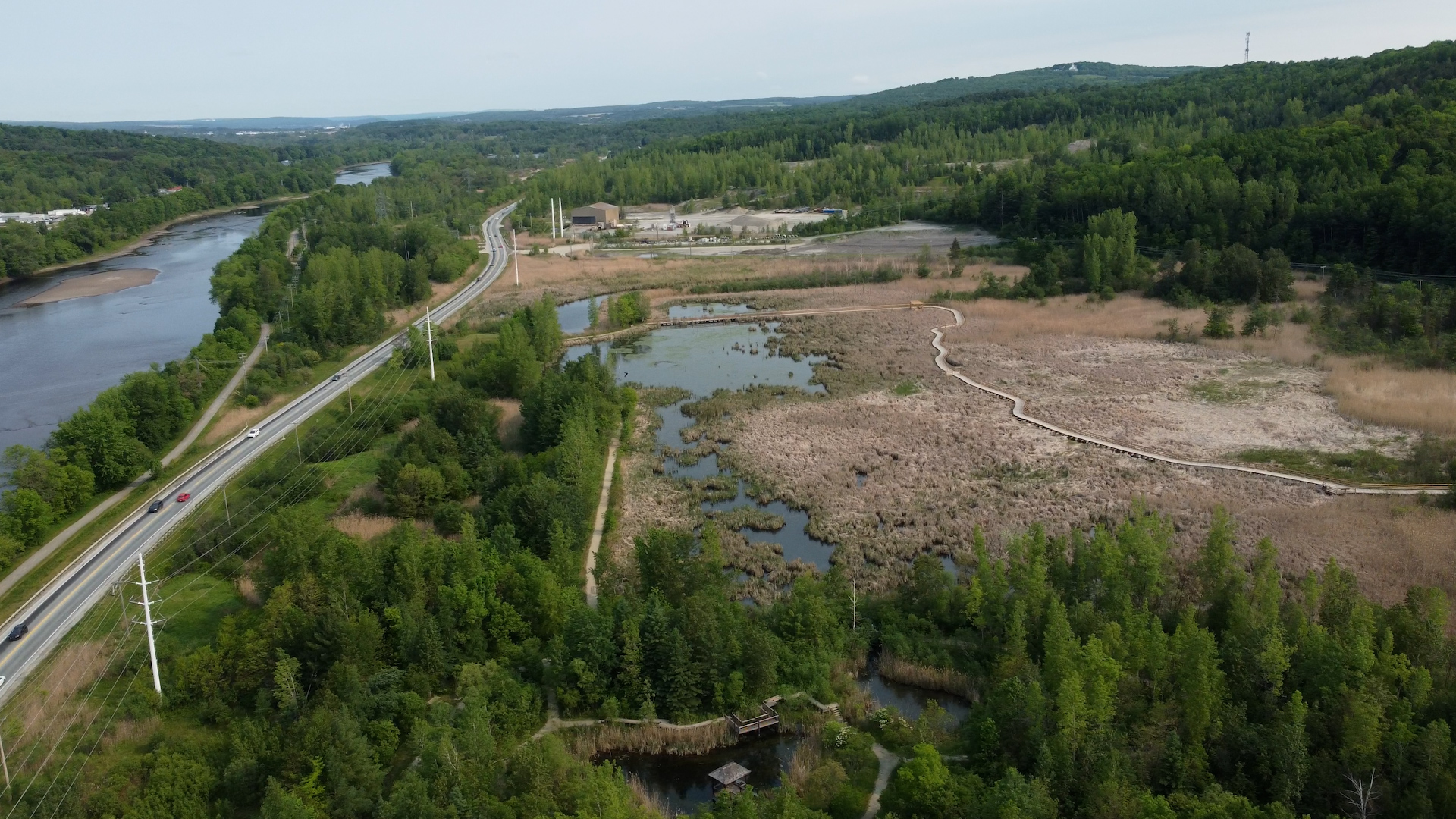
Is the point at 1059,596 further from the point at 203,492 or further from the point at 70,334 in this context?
the point at 70,334

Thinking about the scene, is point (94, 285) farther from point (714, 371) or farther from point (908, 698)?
point (908, 698)

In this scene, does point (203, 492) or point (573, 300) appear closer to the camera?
point (203, 492)

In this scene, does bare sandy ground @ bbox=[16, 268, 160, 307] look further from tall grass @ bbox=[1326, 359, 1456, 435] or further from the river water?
tall grass @ bbox=[1326, 359, 1456, 435]

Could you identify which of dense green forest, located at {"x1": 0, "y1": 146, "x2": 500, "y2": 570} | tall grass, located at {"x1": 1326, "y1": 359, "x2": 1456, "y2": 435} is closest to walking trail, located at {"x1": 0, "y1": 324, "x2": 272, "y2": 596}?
dense green forest, located at {"x1": 0, "y1": 146, "x2": 500, "y2": 570}

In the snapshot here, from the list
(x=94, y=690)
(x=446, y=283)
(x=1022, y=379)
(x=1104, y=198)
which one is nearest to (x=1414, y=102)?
(x=1104, y=198)

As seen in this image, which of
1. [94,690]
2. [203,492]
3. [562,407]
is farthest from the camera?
[562,407]
